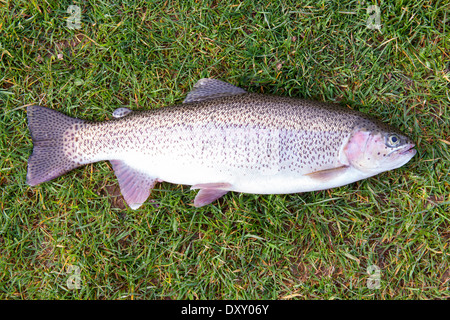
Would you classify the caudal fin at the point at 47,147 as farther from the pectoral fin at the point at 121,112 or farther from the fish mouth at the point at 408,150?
the fish mouth at the point at 408,150

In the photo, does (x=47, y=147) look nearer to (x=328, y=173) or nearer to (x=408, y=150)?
(x=328, y=173)

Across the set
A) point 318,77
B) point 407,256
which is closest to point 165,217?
point 318,77

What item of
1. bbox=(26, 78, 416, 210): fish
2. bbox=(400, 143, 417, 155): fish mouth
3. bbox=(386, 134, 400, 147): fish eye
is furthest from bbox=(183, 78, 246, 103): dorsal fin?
bbox=(400, 143, 417, 155): fish mouth

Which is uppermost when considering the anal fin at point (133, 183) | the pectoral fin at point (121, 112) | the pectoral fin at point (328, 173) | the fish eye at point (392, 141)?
the fish eye at point (392, 141)

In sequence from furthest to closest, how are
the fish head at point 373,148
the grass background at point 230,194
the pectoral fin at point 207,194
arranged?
the grass background at point 230,194
the pectoral fin at point 207,194
the fish head at point 373,148

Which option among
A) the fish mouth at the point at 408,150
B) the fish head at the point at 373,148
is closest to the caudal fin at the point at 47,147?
the fish head at the point at 373,148

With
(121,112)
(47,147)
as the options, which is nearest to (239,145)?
(121,112)
